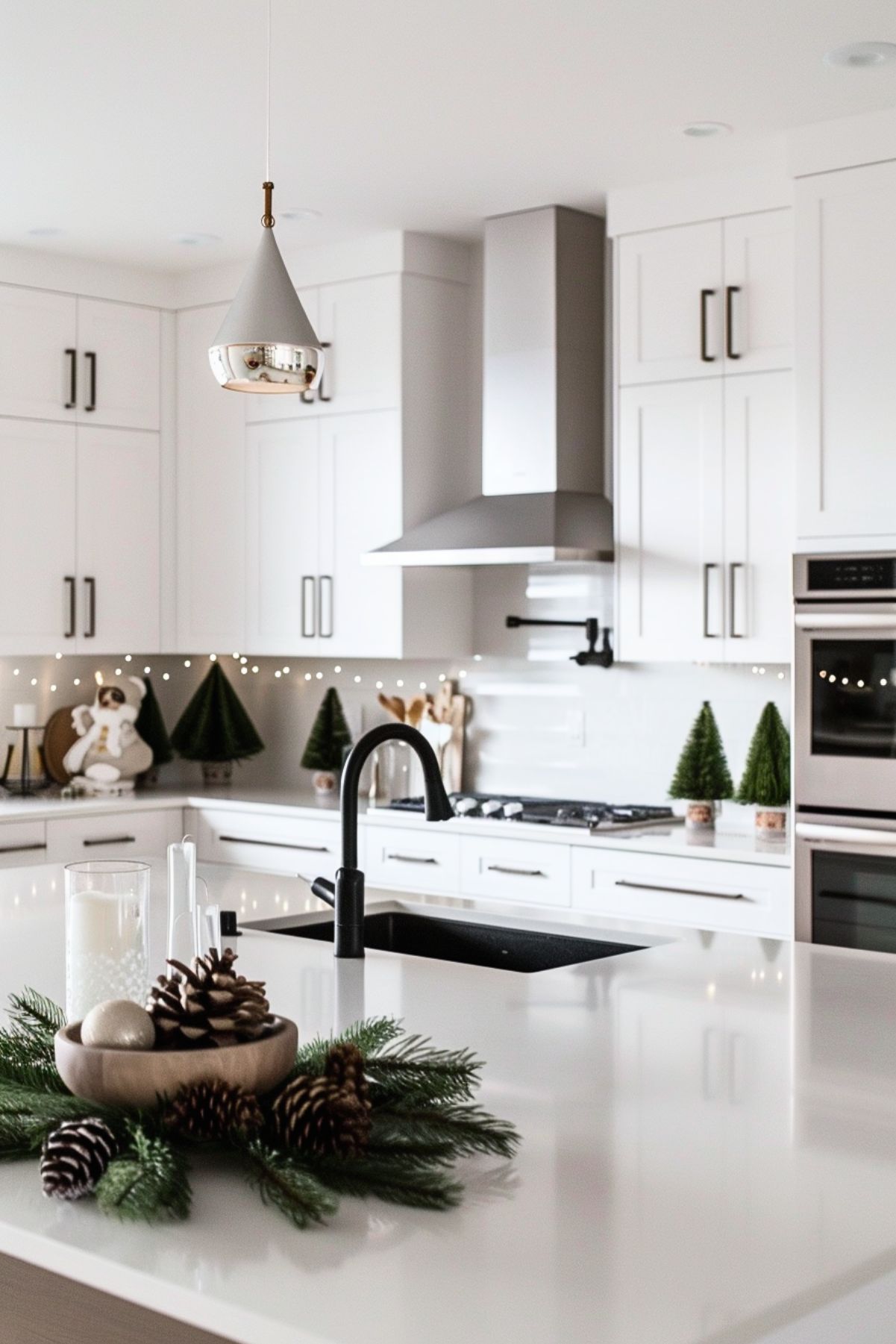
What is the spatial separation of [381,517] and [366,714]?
80 centimetres

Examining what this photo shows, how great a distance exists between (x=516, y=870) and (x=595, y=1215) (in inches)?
121

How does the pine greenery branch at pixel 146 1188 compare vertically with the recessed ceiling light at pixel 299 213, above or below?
below

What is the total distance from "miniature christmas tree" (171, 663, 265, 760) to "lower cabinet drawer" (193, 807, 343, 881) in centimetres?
43

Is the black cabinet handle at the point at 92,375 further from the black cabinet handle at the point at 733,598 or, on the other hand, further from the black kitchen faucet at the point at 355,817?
the black kitchen faucet at the point at 355,817

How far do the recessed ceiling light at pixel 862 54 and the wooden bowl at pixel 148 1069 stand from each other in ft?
8.78

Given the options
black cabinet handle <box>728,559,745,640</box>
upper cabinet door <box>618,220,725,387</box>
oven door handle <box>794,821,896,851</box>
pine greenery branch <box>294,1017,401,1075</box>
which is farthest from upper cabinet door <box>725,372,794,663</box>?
pine greenery branch <box>294,1017,401,1075</box>

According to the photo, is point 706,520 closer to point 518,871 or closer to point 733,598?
point 733,598

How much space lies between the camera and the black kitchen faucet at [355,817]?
2.37m

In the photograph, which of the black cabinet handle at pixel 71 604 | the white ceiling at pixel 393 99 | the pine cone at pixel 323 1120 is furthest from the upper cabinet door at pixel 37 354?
the pine cone at pixel 323 1120

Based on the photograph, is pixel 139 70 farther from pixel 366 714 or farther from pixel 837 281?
pixel 366 714

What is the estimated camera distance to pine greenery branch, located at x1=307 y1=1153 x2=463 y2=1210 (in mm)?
1291

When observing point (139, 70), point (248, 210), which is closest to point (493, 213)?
point (248, 210)

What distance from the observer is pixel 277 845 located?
196 inches

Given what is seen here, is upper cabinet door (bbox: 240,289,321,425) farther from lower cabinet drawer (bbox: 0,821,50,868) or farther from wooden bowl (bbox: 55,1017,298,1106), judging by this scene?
wooden bowl (bbox: 55,1017,298,1106)
